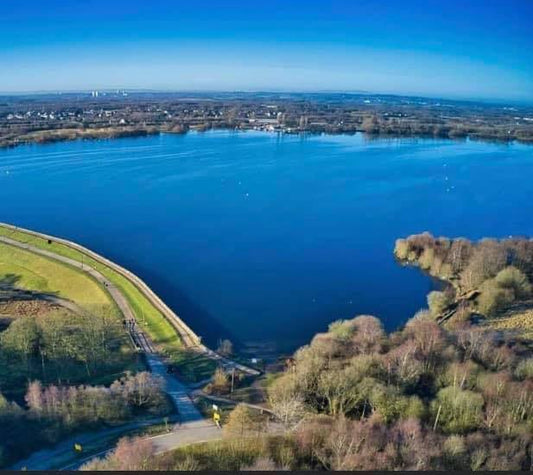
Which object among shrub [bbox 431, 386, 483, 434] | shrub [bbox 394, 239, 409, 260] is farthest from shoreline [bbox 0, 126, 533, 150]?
shrub [bbox 431, 386, 483, 434]

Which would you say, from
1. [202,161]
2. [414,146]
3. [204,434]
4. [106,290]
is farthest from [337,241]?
[414,146]

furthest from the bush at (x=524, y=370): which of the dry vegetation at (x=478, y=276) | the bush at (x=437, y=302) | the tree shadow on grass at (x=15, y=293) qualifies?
the tree shadow on grass at (x=15, y=293)

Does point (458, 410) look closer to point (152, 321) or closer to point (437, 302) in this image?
point (437, 302)

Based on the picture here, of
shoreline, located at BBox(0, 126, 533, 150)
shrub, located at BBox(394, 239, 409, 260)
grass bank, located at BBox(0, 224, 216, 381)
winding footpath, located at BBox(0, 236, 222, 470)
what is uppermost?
shoreline, located at BBox(0, 126, 533, 150)

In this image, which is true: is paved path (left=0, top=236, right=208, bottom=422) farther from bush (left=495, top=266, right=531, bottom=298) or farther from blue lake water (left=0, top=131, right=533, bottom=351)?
bush (left=495, top=266, right=531, bottom=298)

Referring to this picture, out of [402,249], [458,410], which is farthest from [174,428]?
[402,249]

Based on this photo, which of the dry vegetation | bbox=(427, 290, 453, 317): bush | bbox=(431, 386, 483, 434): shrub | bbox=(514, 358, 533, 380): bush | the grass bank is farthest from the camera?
bbox=(427, 290, 453, 317): bush

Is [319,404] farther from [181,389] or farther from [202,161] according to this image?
[202,161]
